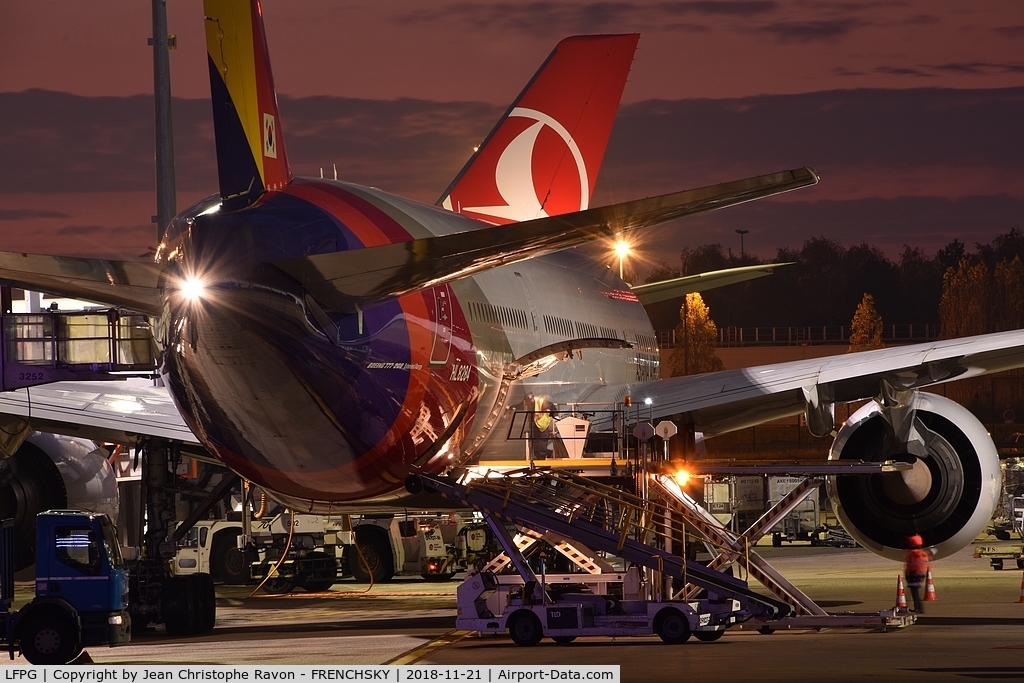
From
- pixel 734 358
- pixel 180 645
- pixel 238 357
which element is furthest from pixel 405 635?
pixel 734 358

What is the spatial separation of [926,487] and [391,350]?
27.0 ft

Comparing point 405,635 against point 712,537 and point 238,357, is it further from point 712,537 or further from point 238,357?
point 238,357

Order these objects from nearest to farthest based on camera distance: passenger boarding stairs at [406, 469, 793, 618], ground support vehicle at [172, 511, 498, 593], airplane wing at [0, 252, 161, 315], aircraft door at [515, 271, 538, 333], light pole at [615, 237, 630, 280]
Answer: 1. airplane wing at [0, 252, 161, 315]
2. passenger boarding stairs at [406, 469, 793, 618]
3. aircraft door at [515, 271, 538, 333]
4. light pole at [615, 237, 630, 280]
5. ground support vehicle at [172, 511, 498, 593]

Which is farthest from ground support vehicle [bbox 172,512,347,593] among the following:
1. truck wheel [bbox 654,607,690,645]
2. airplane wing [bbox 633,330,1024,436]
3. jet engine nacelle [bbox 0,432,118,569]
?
truck wheel [bbox 654,607,690,645]

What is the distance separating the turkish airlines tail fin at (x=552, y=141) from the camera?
28.8 metres

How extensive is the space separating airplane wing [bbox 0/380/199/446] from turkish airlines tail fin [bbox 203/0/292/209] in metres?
5.02

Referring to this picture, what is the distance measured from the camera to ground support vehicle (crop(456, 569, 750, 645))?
1712 centimetres

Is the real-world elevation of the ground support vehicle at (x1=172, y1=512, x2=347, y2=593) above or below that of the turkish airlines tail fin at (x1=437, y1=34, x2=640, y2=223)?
below

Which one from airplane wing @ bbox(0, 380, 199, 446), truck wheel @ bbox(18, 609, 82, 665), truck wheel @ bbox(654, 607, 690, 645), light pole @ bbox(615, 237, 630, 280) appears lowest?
truck wheel @ bbox(654, 607, 690, 645)

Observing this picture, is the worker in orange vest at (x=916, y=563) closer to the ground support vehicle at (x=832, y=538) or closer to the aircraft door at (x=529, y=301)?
the aircraft door at (x=529, y=301)

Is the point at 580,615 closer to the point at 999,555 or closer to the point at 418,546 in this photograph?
the point at 418,546

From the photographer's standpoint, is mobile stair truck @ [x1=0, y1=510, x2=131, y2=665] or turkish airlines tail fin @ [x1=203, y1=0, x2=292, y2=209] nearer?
turkish airlines tail fin @ [x1=203, y1=0, x2=292, y2=209]

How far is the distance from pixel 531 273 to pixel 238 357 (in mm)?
8308

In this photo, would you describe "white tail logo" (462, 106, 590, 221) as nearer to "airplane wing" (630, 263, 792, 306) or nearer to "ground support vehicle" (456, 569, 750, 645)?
"airplane wing" (630, 263, 792, 306)
